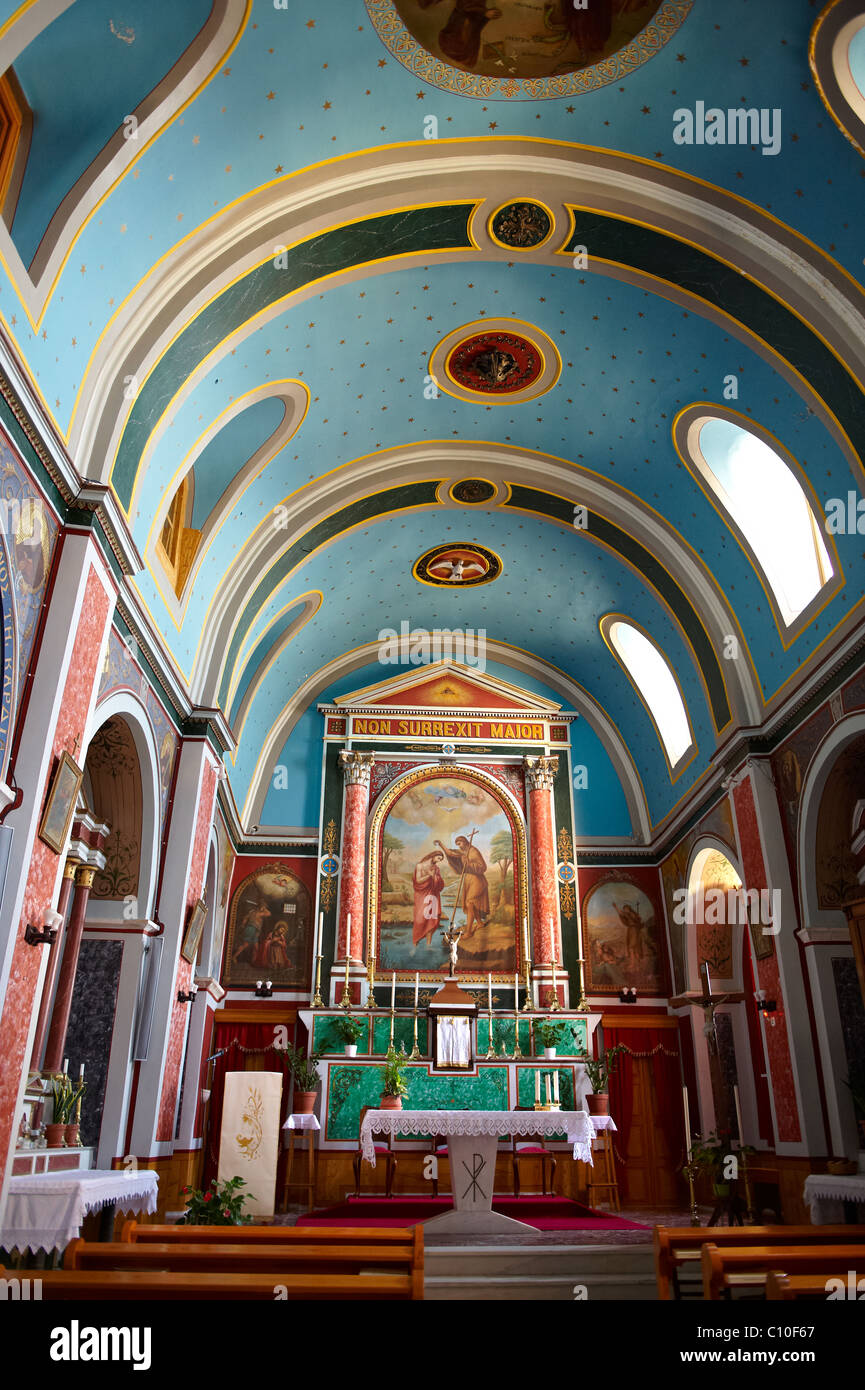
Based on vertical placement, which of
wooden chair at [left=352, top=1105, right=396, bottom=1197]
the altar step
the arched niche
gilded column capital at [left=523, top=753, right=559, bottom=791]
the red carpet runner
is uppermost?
gilded column capital at [left=523, top=753, right=559, bottom=791]

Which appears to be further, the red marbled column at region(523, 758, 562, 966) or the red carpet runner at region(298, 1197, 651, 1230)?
the red marbled column at region(523, 758, 562, 966)

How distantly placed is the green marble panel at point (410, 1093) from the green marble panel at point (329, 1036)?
0.64 m

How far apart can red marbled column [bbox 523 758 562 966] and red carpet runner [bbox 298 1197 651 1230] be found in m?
4.44

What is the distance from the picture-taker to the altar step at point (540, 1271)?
25.8ft

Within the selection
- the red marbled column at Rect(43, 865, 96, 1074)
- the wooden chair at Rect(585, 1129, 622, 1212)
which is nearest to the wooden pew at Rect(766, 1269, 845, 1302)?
the red marbled column at Rect(43, 865, 96, 1074)

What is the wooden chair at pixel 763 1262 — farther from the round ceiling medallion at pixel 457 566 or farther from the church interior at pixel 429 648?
the round ceiling medallion at pixel 457 566

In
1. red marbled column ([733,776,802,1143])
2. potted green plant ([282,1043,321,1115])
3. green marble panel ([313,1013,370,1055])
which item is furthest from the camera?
green marble panel ([313,1013,370,1055])

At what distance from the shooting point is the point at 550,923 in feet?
57.2

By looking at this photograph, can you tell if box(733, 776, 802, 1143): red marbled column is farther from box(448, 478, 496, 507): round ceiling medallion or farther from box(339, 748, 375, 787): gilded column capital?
box(339, 748, 375, 787): gilded column capital

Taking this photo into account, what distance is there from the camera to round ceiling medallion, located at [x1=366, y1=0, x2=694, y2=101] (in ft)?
26.5

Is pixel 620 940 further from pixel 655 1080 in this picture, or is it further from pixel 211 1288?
pixel 211 1288

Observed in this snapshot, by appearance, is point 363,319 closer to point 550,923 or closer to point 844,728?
point 844,728
